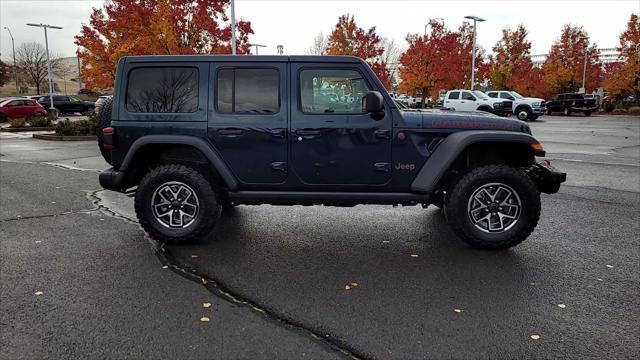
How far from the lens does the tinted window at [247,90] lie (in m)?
5.02

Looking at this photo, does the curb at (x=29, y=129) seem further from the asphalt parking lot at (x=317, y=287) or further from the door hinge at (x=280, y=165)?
the door hinge at (x=280, y=165)

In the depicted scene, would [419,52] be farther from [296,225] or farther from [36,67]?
[36,67]

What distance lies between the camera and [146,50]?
1820cm

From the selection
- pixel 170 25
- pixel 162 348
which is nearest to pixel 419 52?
pixel 170 25

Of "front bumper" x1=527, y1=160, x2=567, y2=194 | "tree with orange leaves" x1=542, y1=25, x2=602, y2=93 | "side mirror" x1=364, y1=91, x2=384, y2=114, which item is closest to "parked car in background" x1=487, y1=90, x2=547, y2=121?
"tree with orange leaves" x1=542, y1=25, x2=602, y2=93

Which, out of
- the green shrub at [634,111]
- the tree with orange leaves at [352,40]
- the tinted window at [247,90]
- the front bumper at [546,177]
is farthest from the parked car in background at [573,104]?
the tinted window at [247,90]

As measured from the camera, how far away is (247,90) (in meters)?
5.04

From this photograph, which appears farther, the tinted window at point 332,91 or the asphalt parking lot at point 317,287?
the tinted window at point 332,91

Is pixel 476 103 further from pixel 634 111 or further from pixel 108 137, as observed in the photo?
pixel 108 137

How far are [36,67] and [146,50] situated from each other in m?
67.4

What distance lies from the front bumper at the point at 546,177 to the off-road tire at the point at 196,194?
3.42 m

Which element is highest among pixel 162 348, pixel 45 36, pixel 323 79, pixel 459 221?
pixel 45 36

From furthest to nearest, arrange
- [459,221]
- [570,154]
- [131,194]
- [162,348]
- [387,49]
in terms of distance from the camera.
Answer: [387,49] → [570,154] → [131,194] → [459,221] → [162,348]

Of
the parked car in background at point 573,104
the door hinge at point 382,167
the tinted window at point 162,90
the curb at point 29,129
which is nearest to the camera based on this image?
the door hinge at point 382,167
